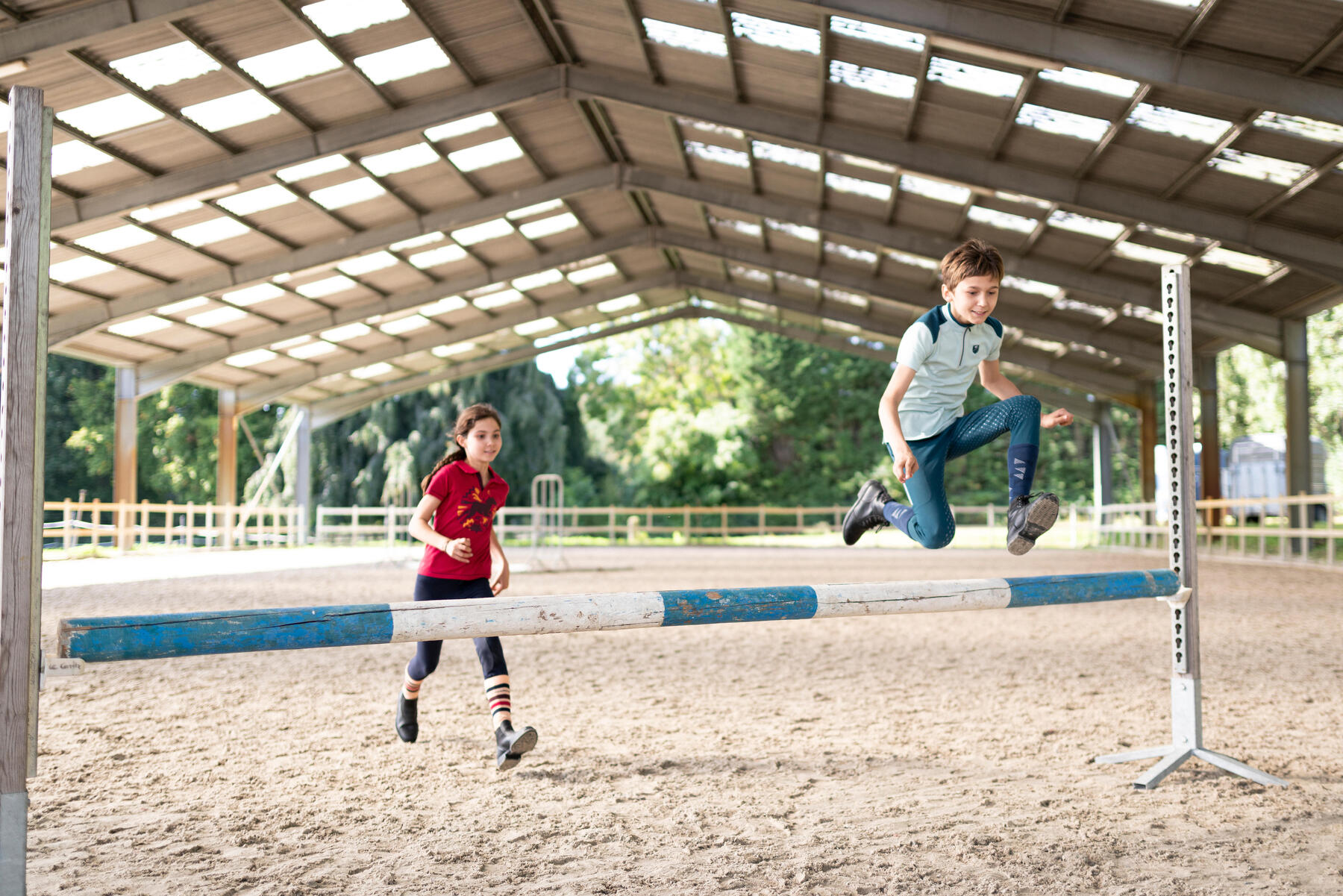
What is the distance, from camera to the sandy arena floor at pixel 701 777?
3010 millimetres

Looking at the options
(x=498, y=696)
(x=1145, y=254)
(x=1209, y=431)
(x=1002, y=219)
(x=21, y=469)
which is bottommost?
(x=498, y=696)

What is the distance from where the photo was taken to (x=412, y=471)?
32.6 metres

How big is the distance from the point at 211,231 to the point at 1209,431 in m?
20.1

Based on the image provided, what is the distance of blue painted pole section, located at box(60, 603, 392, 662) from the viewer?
2277 mm

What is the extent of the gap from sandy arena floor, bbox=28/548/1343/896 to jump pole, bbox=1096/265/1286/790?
155 millimetres

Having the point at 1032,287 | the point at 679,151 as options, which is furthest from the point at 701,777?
the point at 1032,287

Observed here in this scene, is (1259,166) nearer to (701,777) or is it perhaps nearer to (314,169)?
(701,777)

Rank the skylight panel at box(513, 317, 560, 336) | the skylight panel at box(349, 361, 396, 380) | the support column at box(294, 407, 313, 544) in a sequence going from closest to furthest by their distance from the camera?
the skylight panel at box(513, 317, 560, 336), the skylight panel at box(349, 361, 396, 380), the support column at box(294, 407, 313, 544)

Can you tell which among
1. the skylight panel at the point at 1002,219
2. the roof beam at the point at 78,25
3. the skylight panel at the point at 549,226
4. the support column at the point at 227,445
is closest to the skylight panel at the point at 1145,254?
the skylight panel at the point at 1002,219

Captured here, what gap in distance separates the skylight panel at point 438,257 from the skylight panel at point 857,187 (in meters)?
7.83

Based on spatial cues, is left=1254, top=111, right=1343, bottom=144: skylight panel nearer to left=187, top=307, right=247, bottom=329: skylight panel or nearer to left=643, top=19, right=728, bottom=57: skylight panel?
left=643, top=19, right=728, bottom=57: skylight panel

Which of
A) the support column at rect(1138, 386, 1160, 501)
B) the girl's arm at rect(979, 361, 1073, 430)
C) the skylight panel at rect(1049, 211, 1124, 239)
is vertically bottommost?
the girl's arm at rect(979, 361, 1073, 430)

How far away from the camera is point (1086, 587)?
376cm

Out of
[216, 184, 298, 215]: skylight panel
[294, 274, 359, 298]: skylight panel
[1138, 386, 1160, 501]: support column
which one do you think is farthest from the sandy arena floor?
[1138, 386, 1160, 501]: support column
